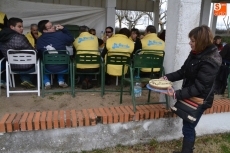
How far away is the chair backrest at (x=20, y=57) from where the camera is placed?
3.37 m

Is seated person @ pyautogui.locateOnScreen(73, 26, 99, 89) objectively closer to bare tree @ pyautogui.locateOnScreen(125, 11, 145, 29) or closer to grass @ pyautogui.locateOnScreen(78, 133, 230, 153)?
grass @ pyautogui.locateOnScreen(78, 133, 230, 153)

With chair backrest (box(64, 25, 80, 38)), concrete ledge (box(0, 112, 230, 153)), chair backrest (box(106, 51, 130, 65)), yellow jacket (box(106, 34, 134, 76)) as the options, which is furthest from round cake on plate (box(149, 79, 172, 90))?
chair backrest (box(64, 25, 80, 38))

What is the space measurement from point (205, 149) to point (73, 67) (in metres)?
2.21

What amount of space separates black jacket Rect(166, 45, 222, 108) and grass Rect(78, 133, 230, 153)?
33.8 inches

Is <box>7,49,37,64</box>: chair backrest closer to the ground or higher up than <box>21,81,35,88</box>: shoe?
higher up

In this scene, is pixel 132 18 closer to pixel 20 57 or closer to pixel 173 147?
pixel 20 57

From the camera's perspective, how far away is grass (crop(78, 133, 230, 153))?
8.71 feet

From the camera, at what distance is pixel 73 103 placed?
326 centimetres

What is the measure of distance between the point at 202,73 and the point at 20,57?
2.65 m

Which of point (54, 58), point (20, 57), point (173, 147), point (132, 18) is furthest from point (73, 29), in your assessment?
point (132, 18)

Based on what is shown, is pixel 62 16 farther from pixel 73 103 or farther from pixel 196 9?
pixel 196 9

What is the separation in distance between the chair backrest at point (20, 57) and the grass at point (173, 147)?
175cm

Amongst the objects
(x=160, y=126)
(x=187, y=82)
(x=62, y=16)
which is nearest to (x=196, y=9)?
(x=187, y=82)

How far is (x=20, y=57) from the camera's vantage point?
340 cm
